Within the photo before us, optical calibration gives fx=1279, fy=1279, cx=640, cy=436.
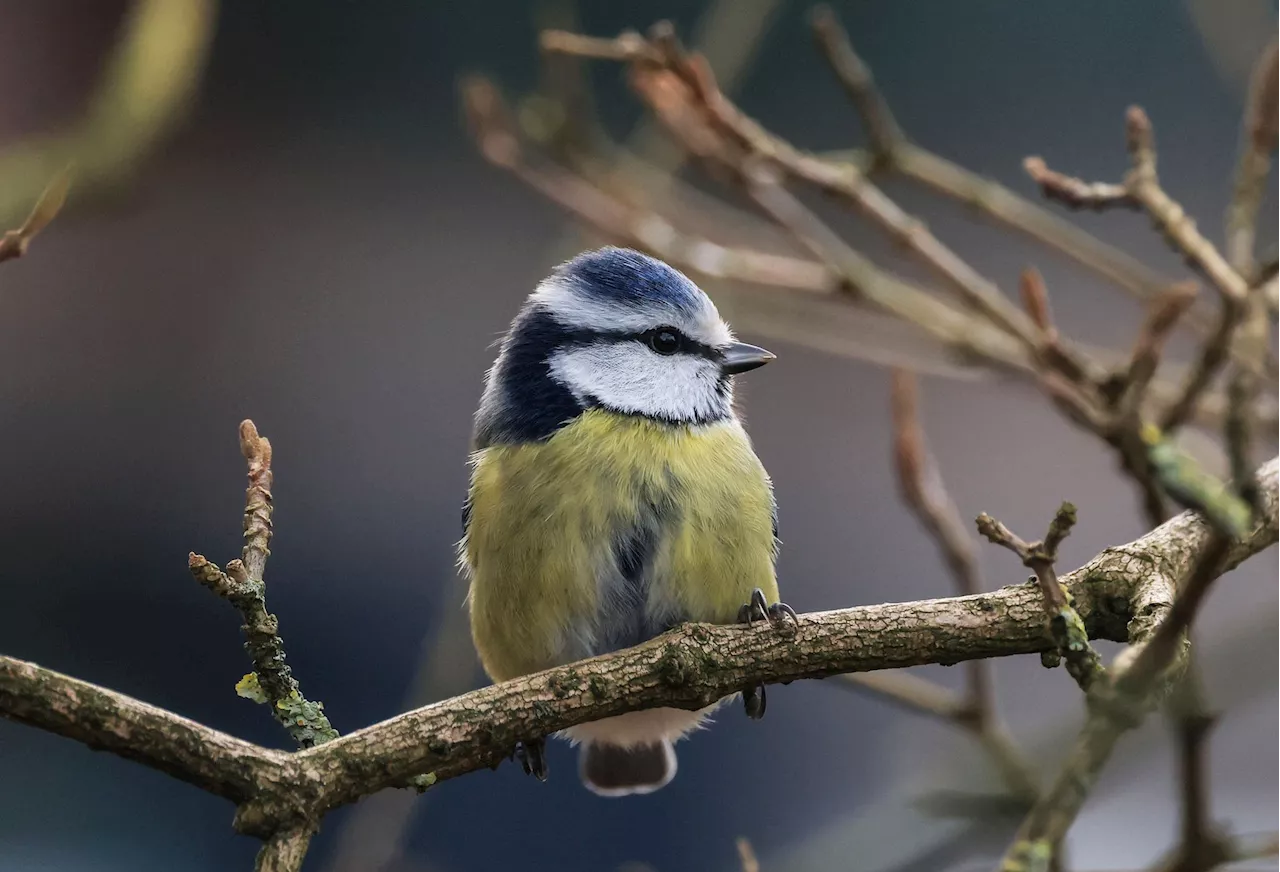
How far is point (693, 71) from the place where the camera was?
5.72 ft

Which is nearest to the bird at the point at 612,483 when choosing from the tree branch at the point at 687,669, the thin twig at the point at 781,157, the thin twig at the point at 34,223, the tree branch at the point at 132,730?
the tree branch at the point at 687,669

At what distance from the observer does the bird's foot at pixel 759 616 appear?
1480mm

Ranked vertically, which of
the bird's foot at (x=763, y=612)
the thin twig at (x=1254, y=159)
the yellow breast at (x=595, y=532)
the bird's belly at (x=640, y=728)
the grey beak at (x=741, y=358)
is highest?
the grey beak at (x=741, y=358)

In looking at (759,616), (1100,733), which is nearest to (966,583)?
(759,616)

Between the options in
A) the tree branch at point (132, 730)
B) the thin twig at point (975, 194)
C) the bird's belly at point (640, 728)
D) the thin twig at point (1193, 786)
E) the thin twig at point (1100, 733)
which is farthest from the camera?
the bird's belly at point (640, 728)

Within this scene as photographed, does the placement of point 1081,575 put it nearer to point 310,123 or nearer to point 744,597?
point 744,597

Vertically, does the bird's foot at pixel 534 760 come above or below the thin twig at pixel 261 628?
above

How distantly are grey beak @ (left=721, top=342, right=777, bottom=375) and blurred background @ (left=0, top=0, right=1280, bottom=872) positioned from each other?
0.83 meters

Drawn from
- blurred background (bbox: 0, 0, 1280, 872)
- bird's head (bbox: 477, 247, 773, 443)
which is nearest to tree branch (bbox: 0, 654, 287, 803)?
bird's head (bbox: 477, 247, 773, 443)

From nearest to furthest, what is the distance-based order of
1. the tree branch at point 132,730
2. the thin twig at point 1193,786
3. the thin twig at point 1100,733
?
the thin twig at point 1100,733 < the tree branch at point 132,730 < the thin twig at point 1193,786

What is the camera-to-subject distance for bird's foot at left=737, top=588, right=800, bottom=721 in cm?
148

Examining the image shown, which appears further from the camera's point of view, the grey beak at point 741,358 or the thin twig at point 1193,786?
the grey beak at point 741,358

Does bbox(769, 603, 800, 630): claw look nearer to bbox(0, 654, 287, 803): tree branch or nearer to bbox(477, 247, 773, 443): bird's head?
bbox(477, 247, 773, 443): bird's head

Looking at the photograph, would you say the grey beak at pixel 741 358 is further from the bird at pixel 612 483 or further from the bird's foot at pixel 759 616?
the bird's foot at pixel 759 616
